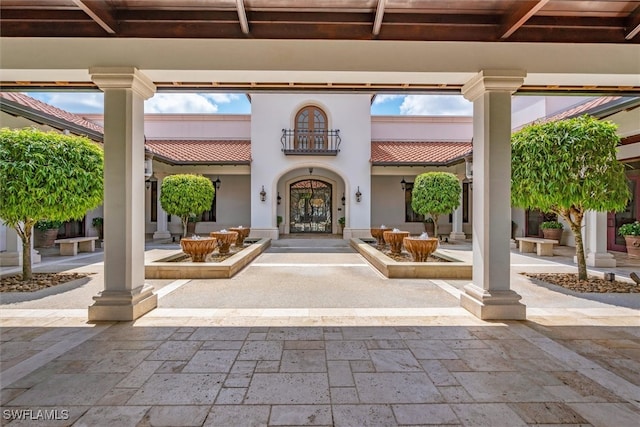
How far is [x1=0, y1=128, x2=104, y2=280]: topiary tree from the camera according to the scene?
5.52 m

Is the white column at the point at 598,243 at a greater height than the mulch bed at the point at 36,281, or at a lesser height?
greater

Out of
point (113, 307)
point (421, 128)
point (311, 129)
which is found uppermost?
point (421, 128)

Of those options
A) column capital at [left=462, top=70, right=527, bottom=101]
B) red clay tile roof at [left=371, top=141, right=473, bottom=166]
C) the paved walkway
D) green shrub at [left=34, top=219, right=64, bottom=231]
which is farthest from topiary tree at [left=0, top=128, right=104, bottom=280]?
red clay tile roof at [left=371, top=141, right=473, bottom=166]

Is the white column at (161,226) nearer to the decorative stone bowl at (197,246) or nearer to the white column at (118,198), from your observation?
the decorative stone bowl at (197,246)

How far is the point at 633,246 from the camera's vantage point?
9.64 meters

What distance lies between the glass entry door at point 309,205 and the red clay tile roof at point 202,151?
11.7 ft

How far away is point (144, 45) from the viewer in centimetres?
397

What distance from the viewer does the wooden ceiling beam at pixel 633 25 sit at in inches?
142

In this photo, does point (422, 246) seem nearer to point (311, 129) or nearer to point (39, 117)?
point (311, 129)

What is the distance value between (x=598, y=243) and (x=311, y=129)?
1136 centimetres

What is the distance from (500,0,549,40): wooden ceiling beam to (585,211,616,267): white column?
291 inches

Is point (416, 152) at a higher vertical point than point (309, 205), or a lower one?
higher

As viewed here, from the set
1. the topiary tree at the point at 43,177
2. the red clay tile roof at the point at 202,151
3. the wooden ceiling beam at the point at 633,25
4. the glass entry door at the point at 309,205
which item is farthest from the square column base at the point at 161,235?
A: the wooden ceiling beam at the point at 633,25

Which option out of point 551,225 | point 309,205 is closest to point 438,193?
point 551,225
